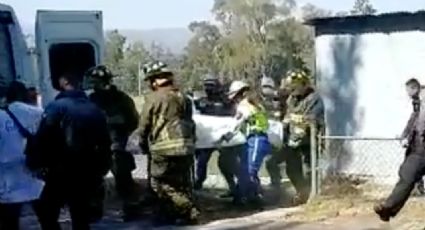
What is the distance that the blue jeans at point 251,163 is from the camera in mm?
13180

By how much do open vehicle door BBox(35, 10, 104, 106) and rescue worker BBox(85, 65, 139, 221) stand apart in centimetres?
383

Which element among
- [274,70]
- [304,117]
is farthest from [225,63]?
[304,117]

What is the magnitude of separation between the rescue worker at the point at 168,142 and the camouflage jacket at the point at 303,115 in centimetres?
203

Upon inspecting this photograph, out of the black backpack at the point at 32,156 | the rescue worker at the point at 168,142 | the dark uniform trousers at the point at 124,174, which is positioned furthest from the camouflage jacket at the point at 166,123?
the black backpack at the point at 32,156

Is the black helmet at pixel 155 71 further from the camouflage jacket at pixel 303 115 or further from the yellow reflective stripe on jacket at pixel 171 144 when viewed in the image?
the camouflage jacket at pixel 303 115

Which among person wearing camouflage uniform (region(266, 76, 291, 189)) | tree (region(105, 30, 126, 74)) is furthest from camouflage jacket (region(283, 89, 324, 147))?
tree (region(105, 30, 126, 74))

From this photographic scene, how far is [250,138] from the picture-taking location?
13.2m

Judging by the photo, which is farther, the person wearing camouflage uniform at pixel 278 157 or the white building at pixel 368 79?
→ the white building at pixel 368 79

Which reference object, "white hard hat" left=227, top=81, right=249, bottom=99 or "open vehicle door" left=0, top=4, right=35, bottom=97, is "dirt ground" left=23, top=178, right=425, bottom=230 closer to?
"white hard hat" left=227, top=81, right=249, bottom=99

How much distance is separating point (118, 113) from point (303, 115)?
2.36 m

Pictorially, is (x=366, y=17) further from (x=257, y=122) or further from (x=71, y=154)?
(x=71, y=154)

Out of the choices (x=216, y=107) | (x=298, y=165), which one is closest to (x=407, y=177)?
(x=298, y=165)

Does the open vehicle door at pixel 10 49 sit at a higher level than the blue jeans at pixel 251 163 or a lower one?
higher

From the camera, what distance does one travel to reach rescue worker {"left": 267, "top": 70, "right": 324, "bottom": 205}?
519 inches
